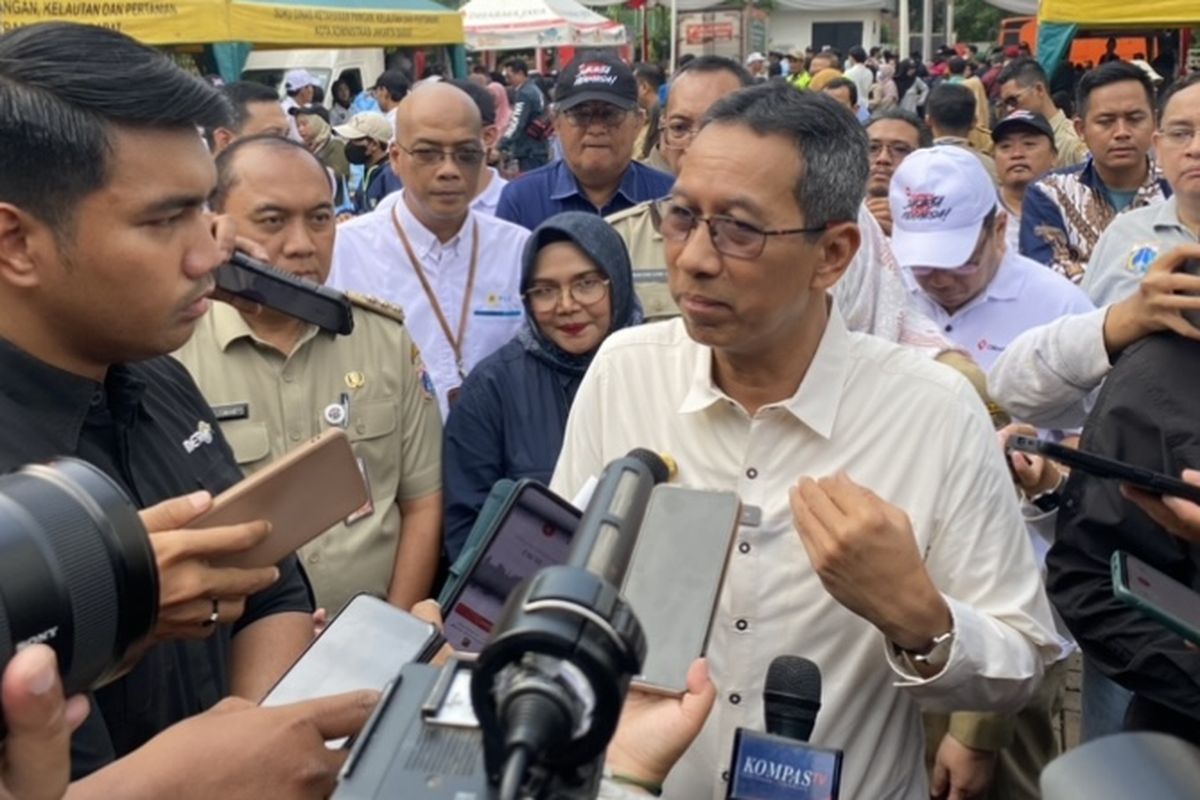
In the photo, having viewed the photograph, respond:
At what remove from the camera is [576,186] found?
5691 millimetres

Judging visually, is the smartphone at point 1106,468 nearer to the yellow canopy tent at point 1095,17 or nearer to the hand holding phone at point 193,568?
the hand holding phone at point 193,568

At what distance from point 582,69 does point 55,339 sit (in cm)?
420

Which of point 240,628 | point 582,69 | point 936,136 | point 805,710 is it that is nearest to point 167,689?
point 240,628

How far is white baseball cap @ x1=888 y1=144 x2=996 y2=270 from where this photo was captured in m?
3.99

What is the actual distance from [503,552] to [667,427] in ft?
1.72

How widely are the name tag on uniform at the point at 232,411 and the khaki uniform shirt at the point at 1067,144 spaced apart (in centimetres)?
679

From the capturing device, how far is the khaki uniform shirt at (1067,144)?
8969 millimetres

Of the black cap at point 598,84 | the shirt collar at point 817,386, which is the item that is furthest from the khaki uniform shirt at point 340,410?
the black cap at point 598,84

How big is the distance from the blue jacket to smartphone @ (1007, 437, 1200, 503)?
191cm

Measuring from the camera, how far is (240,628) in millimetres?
2248

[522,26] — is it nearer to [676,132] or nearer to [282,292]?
[676,132]

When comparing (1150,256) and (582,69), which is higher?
(582,69)

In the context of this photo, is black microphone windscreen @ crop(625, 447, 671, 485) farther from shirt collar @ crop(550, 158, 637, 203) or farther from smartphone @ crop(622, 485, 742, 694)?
shirt collar @ crop(550, 158, 637, 203)

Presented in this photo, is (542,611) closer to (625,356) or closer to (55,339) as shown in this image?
Result: (55,339)
